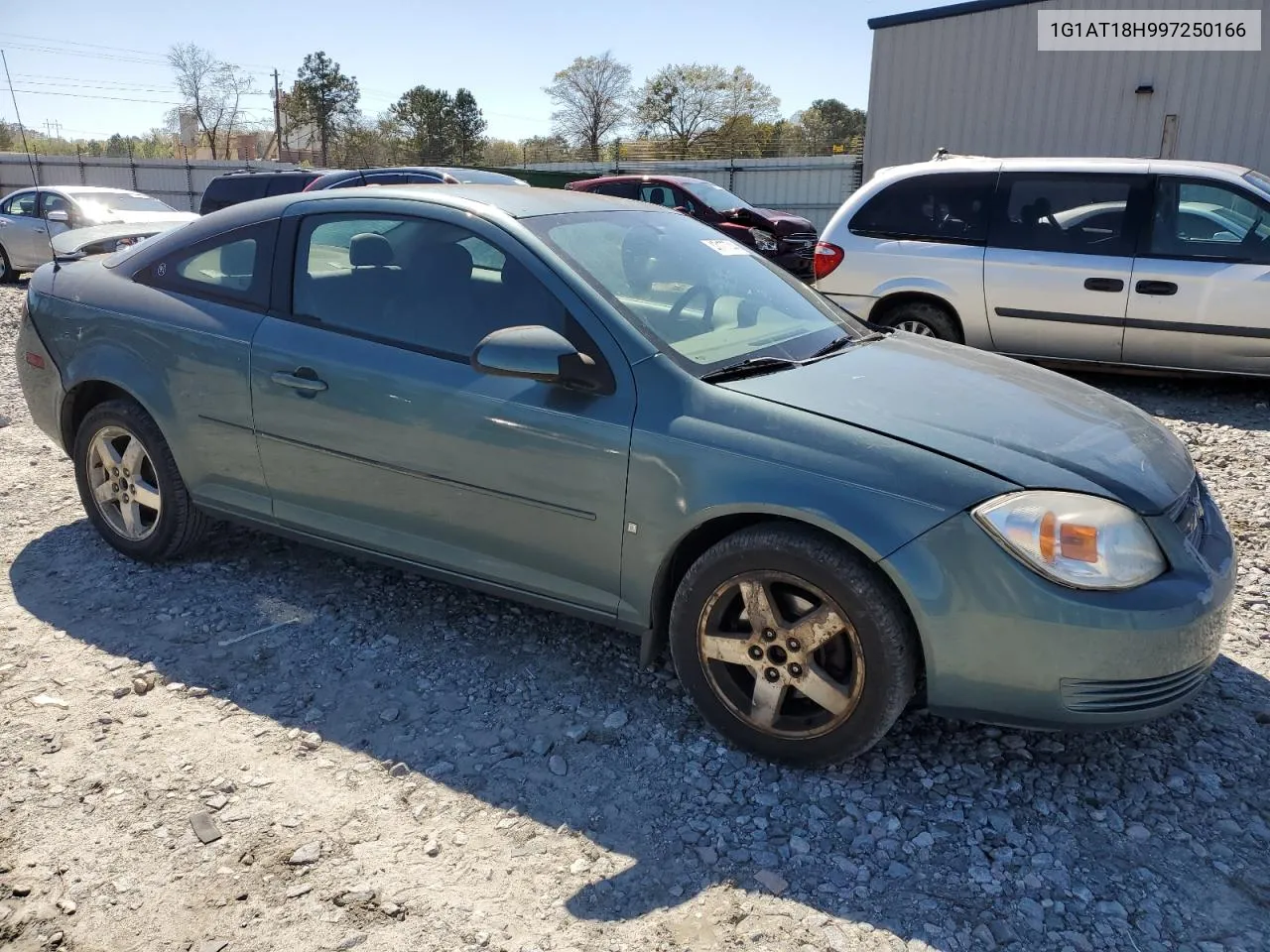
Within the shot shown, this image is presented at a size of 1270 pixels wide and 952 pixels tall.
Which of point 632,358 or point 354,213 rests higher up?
point 354,213

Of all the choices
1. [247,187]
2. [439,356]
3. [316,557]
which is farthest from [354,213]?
[247,187]

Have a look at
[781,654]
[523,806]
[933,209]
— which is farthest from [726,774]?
[933,209]

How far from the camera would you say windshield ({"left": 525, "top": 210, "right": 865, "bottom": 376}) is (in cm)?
314

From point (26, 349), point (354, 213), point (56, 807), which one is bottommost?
point (56, 807)

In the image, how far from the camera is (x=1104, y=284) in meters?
7.00

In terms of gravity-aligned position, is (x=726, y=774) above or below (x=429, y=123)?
below

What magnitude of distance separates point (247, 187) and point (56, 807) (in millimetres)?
14270

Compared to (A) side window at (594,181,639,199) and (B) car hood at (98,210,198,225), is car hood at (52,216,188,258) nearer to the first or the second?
(B) car hood at (98,210,198,225)

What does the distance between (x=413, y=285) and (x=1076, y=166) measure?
585cm

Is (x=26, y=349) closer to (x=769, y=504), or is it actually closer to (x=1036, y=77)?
(x=769, y=504)

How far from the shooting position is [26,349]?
430 cm

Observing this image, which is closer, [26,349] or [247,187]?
[26,349]

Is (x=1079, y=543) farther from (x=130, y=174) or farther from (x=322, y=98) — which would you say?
(x=322, y=98)

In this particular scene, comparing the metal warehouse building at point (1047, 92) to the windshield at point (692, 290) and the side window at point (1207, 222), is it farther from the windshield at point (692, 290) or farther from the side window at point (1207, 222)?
the windshield at point (692, 290)
